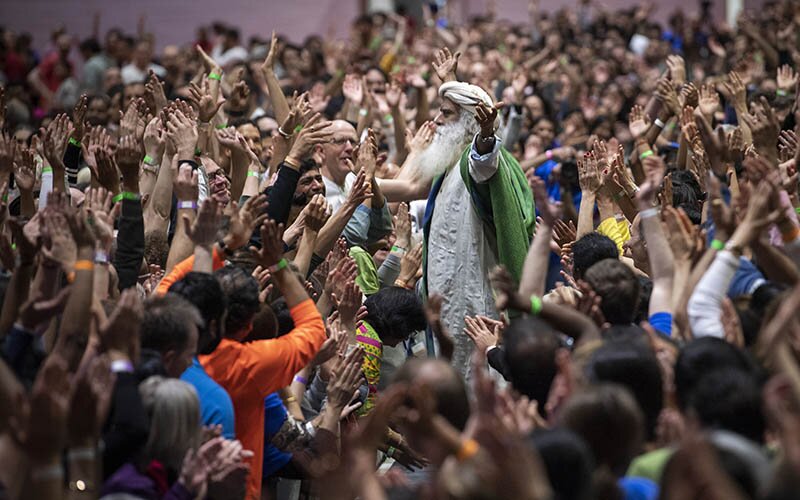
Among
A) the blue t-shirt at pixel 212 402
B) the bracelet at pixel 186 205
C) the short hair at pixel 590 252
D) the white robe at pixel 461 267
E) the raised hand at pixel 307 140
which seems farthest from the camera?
the white robe at pixel 461 267

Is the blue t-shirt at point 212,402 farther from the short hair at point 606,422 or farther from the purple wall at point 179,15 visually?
the purple wall at point 179,15

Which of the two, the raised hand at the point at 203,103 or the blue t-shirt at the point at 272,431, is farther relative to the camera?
the raised hand at the point at 203,103

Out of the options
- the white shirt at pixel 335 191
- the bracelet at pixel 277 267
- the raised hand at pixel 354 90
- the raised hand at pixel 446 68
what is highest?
the raised hand at pixel 446 68

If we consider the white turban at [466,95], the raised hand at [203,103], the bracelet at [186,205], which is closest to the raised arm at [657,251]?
the bracelet at [186,205]

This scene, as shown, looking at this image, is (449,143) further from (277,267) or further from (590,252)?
(277,267)

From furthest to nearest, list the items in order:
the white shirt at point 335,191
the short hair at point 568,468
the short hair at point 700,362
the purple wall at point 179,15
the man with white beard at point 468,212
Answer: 1. the purple wall at point 179,15
2. the white shirt at point 335,191
3. the man with white beard at point 468,212
4. the short hair at point 700,362
5. the short hair at point 568,468

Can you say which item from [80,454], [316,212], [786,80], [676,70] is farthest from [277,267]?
[786,80]

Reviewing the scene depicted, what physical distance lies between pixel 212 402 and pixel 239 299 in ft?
1.37

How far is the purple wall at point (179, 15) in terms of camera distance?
57.3ft

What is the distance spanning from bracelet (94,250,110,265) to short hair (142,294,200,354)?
18.1 inches

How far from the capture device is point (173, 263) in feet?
14.7

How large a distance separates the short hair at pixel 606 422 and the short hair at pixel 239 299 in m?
1.42

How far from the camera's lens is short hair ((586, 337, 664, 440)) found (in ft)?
10.6

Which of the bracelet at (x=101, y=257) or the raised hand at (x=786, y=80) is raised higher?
the bracelet at (x=101, y=257)
